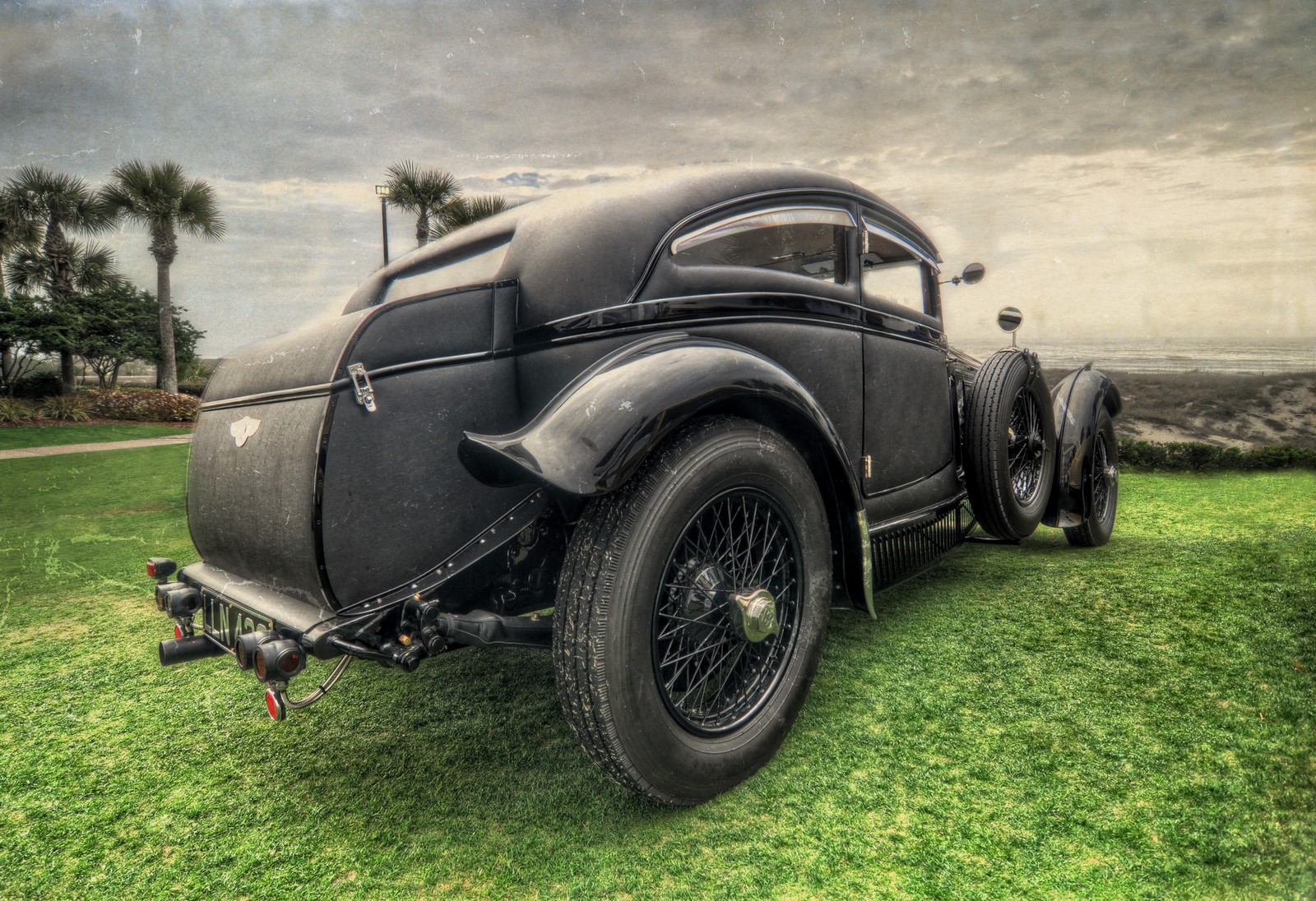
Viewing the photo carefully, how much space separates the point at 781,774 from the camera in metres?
1.91

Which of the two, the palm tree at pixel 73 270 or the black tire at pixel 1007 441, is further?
the palm tree at pixel 73 270

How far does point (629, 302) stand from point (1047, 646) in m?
2.08

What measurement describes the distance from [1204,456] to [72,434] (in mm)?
16959

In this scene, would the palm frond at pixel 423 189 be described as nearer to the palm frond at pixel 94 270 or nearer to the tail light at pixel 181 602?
the tail light at pixel 181 602

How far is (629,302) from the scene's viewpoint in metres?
1.99

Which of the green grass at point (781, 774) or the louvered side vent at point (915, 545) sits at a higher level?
the louvered side vent at point (915, 545)

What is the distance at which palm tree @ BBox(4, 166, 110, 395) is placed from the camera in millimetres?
20906

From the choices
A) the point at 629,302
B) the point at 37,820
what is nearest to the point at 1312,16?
the point at 629,302

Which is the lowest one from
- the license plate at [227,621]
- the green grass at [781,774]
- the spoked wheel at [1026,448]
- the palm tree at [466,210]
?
the green grass at [781,774]

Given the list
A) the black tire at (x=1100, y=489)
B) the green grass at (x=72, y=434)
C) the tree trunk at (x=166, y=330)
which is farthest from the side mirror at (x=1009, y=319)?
the tree trunk at (x=166, y=330)

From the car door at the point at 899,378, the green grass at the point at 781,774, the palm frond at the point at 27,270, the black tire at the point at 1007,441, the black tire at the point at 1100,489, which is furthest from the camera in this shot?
the palm frond at the point at 27,270

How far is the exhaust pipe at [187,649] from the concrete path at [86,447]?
8553 millimetres

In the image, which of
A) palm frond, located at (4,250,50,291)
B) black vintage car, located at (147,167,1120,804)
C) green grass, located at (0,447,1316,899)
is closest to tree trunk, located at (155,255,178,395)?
palm frond, located at (4,250,50,291)

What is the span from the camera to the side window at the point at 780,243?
7.34ft
